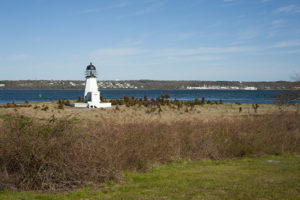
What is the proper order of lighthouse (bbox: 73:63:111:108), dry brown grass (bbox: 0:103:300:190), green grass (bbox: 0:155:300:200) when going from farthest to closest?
lighthouse (bbox: 73:63:111:108), dry brown grass (bbox: 0:103:300:190), green grass (bbox: 0:155:300:200)

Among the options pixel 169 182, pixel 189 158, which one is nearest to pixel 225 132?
pixel 189 158

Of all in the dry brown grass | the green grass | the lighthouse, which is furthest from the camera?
the lighthouse

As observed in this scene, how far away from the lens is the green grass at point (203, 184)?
725 centimetres

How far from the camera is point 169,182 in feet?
27.6

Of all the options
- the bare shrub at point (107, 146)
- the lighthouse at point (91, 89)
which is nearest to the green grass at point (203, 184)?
the bare shrub at point (107, 146)

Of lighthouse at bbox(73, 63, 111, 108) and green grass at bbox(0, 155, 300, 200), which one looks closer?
green grass at bbox(0, 155, 300, 200)

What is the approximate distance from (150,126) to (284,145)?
19.1 ft

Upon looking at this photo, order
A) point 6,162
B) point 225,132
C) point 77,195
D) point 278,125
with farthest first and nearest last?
point 278,125, point 225,132, point 6,162, point 77,195

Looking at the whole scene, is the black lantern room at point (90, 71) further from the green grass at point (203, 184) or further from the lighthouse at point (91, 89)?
the green grass at point (203, 184)

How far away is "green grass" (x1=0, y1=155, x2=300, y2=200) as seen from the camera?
23.8 ft

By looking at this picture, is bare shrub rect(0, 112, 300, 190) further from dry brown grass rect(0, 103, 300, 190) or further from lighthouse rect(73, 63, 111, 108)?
lighthouse rect(73, 63, 111, 108)

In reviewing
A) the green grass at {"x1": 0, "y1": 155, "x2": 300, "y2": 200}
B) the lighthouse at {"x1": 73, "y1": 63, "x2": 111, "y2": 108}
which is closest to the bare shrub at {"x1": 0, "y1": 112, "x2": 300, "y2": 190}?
the green grass at {"x1": 0, "y1": 155, "x2": 300, "y2": 200}

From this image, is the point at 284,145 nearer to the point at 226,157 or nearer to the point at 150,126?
the point at 226,157

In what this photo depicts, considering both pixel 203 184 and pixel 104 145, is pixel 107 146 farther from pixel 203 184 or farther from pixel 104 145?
pixel 203 184
